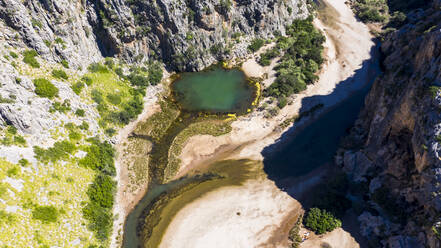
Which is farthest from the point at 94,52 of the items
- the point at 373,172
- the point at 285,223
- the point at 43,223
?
the point at 373,172

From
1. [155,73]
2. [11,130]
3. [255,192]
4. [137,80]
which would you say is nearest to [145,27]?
[155,73]

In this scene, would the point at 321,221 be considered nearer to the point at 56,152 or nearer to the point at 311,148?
the point at 311,148

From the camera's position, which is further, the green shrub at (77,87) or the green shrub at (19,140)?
the green shrub at (77,87)

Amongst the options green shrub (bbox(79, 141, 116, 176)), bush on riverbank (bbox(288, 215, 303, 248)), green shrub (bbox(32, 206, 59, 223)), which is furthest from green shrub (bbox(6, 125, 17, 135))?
bush on riverbank (bbox(288, 215, 303, 248))

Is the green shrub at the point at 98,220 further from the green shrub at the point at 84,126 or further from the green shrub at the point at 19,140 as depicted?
the green shrub at the point at 84,126

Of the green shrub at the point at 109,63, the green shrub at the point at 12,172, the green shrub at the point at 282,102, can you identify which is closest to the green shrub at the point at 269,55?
the green shrub at the point at 282,102
